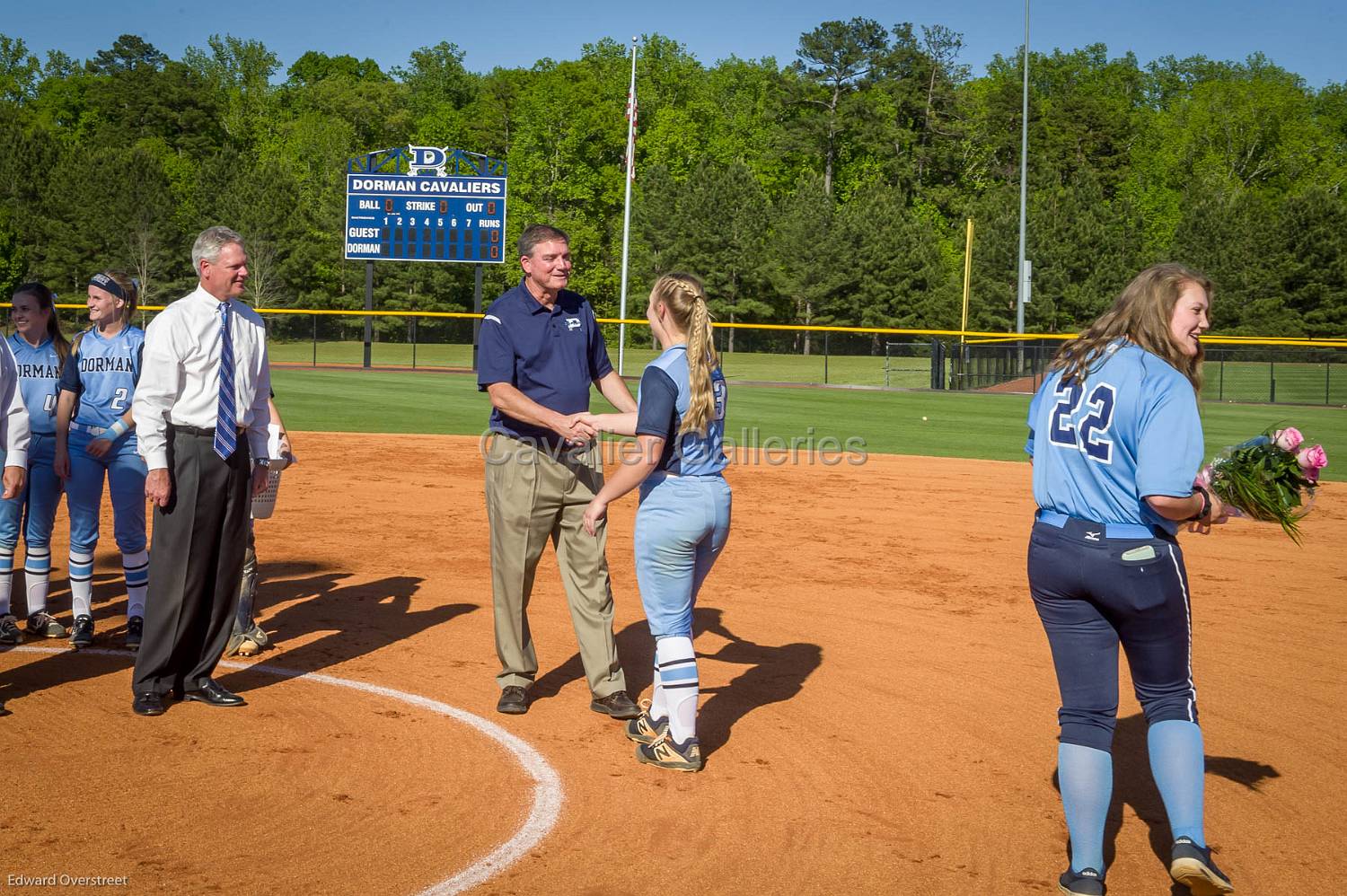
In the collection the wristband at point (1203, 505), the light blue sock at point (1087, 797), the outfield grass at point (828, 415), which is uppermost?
the wristband at point (1203, 505)

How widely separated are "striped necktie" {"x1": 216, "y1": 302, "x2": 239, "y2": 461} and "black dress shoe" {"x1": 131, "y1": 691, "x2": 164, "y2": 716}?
46.2 inches

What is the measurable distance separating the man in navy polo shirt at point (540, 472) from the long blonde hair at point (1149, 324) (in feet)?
7.46

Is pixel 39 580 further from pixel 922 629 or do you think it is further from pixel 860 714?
pixel 922 629

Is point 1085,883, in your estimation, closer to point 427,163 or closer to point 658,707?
point 658,707

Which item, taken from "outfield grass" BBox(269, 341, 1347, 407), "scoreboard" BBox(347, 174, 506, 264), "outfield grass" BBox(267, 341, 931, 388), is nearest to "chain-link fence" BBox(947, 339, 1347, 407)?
"outfield grass" BBox(269, 341, 1347, 407)

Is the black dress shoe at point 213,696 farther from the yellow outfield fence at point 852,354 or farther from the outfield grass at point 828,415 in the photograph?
the yellow outfield fence at point 852,354

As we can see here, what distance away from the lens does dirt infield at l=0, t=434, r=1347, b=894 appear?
4109mm

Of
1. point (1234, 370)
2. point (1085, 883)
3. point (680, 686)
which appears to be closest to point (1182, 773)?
point (1085, 883)

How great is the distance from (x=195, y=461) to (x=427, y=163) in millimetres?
33132

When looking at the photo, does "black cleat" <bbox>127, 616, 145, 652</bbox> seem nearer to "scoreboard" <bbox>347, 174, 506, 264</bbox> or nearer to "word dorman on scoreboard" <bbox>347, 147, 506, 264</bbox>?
"word dorman on scoreboard" <bbox>347, 147, 506, 264</bbox>

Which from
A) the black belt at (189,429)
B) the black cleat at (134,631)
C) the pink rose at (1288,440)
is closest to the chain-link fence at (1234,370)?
the black cleat at (134,631)

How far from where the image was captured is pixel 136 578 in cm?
678

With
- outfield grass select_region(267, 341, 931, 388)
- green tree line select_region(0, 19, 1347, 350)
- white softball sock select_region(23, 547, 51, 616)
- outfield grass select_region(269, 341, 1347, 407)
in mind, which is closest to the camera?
white softball sock select_region(23, 547, 51, 616)

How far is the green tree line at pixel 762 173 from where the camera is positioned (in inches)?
2292
